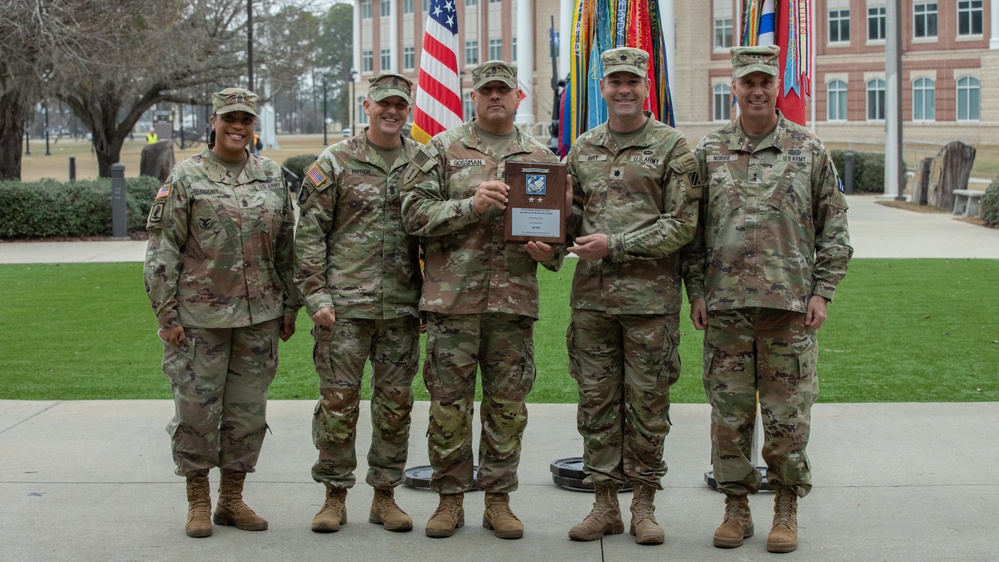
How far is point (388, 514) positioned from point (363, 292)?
42.5 inches

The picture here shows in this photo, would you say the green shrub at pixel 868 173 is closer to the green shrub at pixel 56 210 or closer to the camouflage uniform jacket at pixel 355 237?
the green shrub at pixel 56 210

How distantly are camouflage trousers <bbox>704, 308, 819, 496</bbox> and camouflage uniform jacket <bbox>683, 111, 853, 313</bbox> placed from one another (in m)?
0.13

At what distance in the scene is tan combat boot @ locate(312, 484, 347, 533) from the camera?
5.57m

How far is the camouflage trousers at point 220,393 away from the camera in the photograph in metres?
5.52

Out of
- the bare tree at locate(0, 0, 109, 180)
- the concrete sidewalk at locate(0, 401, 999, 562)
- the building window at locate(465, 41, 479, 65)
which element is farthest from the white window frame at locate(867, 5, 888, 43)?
the concrete sidewalk at locate(0, 401, 999, 562)

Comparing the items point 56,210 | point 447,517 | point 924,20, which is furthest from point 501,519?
point 924,20

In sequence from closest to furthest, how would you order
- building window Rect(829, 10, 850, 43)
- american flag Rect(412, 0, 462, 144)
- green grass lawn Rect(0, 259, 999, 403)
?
1. american flag Rect(412, 0, 462, 144)
2. green grass lawn Rect(0, 259, 999, 403)
3. building window Rect(829, 10, 850, 43)

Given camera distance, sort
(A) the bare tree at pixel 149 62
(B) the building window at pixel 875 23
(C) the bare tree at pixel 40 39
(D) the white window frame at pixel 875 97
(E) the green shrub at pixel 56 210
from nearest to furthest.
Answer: (C) the bare tree at pixel 40 39 → (E) the green shrub at pixel 56 210 → (A) the bare tree at pixel 149 62 → (D) the white window frame at pixel 875 97 → (B) the building window at pixel 875 23

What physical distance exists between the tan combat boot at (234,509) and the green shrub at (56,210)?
16333mm

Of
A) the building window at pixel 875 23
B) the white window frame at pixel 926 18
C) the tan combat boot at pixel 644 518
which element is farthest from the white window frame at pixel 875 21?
the tan combat boot at pixel 644 518

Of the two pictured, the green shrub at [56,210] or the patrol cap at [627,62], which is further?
the green shrub at [56,210]

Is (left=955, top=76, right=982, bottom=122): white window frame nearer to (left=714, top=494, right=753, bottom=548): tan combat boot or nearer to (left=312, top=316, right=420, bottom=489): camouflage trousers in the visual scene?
(left=714, top=494, right=753, bottom=548): tan combat boot

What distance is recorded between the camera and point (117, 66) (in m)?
21.9

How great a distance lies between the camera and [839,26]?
66.5 meters
